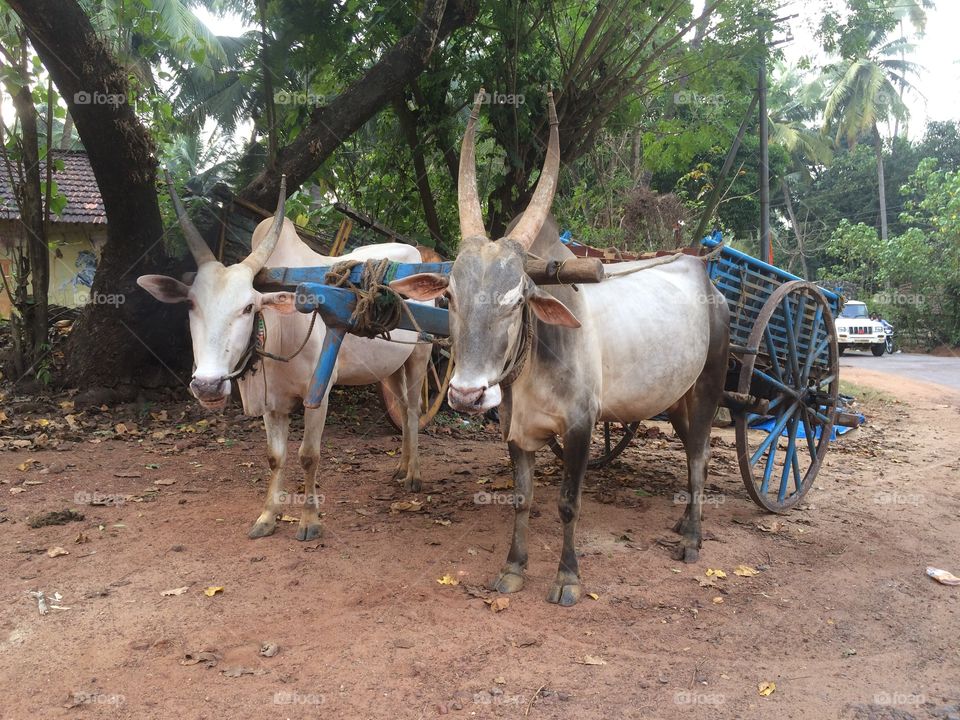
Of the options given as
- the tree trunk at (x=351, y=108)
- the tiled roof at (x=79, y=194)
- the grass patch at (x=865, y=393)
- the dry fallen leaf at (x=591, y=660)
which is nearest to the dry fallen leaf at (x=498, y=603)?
the dry fallen leaf at (x=591, y=660)

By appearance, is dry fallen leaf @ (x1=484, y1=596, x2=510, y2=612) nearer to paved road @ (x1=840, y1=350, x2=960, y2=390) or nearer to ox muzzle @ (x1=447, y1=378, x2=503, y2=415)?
ox muzzle @ (x1=447, y1=378, x2=503, y2=415)

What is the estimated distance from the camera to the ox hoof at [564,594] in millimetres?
3887

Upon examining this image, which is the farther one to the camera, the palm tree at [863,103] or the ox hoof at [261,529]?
the palm tree at [863,103]

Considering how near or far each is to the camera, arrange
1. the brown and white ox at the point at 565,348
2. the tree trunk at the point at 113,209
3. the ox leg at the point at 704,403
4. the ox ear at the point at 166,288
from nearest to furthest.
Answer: the brown and white ox at the point at 565,348 < the ox ear at the point at 166,288 < the ox leg at the point at 704,403 < the tree trunk at the point at 113,209

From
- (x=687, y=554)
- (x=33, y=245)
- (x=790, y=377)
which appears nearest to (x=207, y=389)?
(x=687, y=554)

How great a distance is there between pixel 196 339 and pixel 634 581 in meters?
2.98

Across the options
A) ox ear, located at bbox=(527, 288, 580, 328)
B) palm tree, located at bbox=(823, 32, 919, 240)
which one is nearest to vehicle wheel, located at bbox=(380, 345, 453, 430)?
ox ear, located at bbox=(527, 288, 580, 328)

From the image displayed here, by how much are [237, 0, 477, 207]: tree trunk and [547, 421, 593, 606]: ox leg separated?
5.06m

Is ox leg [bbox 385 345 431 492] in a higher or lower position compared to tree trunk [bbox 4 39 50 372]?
lower

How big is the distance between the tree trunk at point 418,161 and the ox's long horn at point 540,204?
17.5 ft

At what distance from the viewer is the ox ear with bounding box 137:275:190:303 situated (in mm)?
4137

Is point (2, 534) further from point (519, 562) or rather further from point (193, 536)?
point (519, 562)

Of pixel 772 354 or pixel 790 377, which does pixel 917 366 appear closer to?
pixel 790 377

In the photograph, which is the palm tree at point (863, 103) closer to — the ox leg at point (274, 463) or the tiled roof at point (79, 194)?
the tiled roof at point (79, 194)
